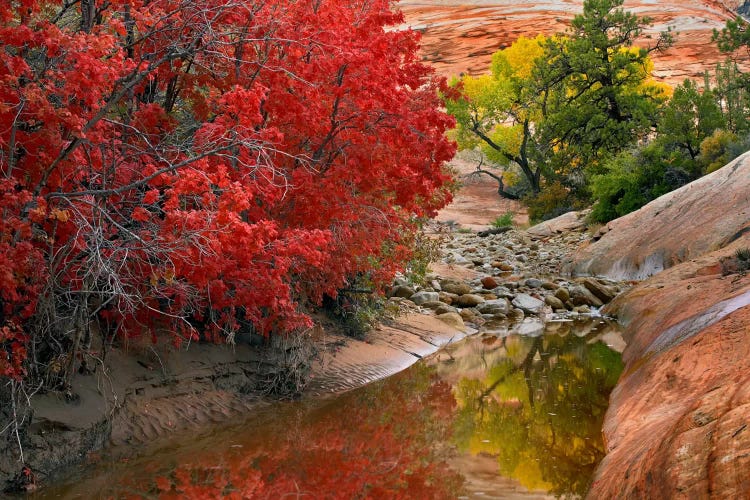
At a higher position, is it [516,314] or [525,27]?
[525,27]

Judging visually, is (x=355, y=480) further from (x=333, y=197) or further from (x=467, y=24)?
(x=467, y=24)

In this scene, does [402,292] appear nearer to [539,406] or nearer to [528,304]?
[528,304]

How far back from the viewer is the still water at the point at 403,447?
712 centimetres

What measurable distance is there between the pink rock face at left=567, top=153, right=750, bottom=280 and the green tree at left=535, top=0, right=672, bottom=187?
933cm

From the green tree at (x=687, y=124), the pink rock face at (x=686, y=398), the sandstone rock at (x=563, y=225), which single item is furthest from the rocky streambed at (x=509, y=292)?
the pink rock face at (x=686, y=398)

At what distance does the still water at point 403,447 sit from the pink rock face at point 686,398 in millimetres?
612

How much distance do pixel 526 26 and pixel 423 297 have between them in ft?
169

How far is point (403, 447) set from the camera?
28.0 ft

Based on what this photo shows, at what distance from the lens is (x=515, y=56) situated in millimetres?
42531

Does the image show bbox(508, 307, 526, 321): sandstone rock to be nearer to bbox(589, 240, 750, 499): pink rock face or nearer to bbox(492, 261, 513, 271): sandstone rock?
bbox(589, 240, 750, 499): pink rock face

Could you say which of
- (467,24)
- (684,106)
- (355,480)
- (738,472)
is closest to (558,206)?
(684,106)

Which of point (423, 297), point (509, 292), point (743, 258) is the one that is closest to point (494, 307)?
point (509, 292)

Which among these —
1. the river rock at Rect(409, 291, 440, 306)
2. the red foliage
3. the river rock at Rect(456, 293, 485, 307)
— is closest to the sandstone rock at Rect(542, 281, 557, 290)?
the river rock at Rect(456, 293, 485, 307)

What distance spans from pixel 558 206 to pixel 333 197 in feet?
85.1
